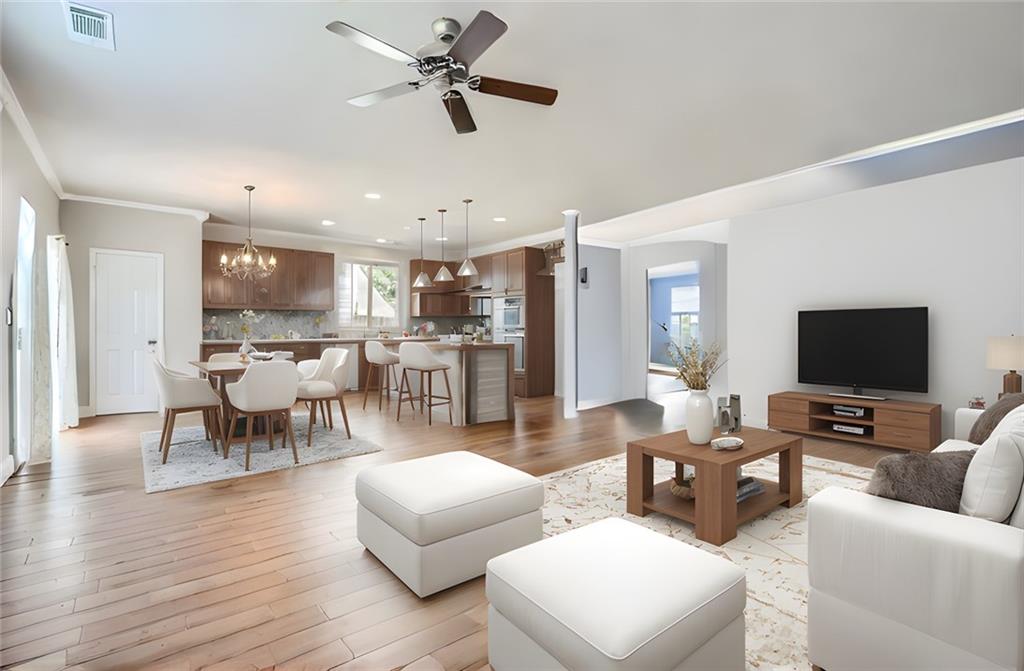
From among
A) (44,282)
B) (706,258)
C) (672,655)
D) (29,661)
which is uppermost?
(706,258)

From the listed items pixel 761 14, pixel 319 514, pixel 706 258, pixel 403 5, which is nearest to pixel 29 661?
pixel 319 514

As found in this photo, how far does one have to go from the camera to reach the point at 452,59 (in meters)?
2.42

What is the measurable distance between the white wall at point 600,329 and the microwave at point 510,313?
1.05m

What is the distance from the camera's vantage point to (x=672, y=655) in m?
1.24

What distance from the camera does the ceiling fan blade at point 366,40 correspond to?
2.09m

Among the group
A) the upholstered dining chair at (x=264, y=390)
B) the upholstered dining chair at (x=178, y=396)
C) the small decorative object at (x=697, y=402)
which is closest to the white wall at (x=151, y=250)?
the upholstered dining chair at (x=178, y=396)

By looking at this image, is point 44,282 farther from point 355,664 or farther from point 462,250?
point 462,250

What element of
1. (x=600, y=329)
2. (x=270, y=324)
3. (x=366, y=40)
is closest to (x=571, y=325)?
(x=600, y=329)

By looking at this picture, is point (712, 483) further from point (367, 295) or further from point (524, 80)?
point (367, 295)

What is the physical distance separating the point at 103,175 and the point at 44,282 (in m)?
1.44

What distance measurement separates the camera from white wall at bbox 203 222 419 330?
7555 mm

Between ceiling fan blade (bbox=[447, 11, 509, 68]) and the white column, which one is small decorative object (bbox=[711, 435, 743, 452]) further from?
the white column

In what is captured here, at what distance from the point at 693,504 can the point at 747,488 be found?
389 mm

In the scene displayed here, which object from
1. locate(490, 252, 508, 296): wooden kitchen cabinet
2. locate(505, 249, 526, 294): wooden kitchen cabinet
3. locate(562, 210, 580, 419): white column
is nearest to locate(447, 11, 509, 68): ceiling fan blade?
locate(562, 210, 580, 419): white column
